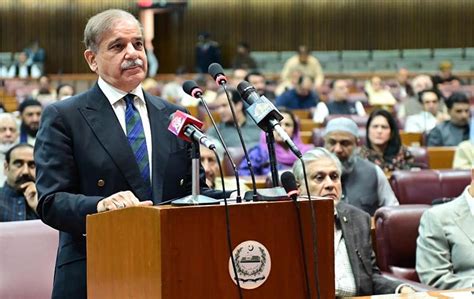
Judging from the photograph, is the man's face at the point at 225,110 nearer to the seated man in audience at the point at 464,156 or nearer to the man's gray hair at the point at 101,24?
the seated man in audience at the point at 464,156

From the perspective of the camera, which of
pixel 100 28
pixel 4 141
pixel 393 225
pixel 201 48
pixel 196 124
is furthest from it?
pixel 201 48

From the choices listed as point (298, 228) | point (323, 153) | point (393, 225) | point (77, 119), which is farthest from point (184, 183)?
point (393, 225)

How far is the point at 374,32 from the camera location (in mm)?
22875

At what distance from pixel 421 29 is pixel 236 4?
4491 mm

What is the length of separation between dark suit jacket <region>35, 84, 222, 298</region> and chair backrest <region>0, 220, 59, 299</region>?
1.01 meters

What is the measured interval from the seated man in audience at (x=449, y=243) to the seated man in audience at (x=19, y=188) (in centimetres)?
213

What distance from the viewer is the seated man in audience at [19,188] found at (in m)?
5.18

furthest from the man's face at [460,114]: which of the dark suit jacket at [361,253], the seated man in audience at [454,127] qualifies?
the dark suit jacket at [361,253]

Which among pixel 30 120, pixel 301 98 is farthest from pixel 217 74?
pixel 301 98

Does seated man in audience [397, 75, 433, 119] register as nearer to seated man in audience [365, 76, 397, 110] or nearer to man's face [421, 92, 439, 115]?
man's face [421, 92, 439, 115]

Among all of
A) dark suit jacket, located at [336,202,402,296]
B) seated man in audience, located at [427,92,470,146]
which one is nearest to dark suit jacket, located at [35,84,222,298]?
dark suit jacket, located at [336,202,402,296]

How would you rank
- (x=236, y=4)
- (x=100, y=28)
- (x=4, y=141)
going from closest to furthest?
(x=100, y=28), (x=4, y=141), (x=236, y=4)

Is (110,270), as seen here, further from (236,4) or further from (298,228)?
(236,4)

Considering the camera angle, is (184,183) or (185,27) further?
(185,27)
